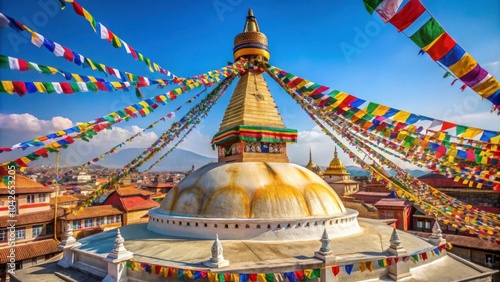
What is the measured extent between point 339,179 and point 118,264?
102 feet

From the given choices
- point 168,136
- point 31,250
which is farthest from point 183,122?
point 31,250

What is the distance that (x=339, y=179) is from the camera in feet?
114

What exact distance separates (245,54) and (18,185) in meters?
20.1

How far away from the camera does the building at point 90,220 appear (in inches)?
842

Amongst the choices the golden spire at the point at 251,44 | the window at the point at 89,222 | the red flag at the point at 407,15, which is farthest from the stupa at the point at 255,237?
the window at the point at 89,222

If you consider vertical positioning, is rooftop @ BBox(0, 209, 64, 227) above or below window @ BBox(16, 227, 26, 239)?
above

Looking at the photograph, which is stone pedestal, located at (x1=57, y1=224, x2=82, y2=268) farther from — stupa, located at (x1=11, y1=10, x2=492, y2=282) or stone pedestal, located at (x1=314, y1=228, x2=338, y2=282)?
stone pedestal, located at (x1=314, y1=228, x2=338, y2=282)

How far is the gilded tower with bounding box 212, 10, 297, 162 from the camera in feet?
39.9

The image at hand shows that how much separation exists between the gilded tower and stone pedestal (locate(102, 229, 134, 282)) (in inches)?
228

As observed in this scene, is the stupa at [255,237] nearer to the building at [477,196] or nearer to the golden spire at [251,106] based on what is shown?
the golden spire at [251,106]

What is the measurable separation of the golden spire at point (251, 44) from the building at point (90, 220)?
672 inches

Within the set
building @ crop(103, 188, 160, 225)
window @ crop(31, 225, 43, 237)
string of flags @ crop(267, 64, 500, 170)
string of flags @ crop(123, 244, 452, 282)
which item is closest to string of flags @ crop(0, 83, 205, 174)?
string of flags @ crop(123, 244, 452, 282)

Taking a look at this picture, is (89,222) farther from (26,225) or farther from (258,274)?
(258,274)

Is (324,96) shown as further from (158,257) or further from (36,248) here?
(36,248)
